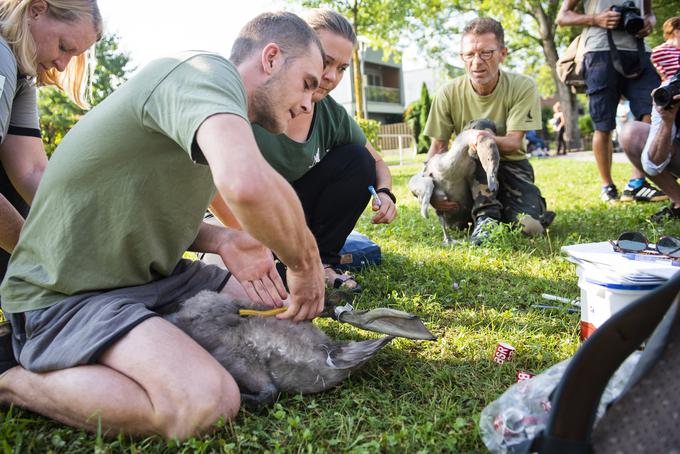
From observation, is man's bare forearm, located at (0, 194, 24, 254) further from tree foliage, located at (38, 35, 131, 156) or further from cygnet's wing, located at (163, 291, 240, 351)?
tree foliage, located at (38, 35, 131, 156)

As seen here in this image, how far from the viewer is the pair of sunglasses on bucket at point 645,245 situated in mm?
2055

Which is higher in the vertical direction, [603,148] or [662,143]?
[662,143]

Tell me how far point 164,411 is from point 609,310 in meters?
1.59

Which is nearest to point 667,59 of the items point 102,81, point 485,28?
point 485,28

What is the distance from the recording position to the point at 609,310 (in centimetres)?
199

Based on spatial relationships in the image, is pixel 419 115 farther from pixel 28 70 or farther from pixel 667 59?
pixel 28 70

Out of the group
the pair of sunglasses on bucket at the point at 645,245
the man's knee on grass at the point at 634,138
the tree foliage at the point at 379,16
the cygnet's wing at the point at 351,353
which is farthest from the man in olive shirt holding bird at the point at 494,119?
the tree foliage at the point at 379,16

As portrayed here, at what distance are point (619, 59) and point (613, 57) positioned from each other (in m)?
0.06

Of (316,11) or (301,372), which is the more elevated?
(316,11)

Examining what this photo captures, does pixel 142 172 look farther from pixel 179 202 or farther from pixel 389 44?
pixel 389 44

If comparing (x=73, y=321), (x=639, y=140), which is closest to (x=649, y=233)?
(x=639, y=140)

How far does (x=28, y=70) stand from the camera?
95.3 inches

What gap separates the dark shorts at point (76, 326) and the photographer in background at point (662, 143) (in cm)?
400

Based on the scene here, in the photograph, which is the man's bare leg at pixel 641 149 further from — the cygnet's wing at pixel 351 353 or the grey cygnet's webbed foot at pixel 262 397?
the grey cygnet's webbed foot at pixel 262 397
